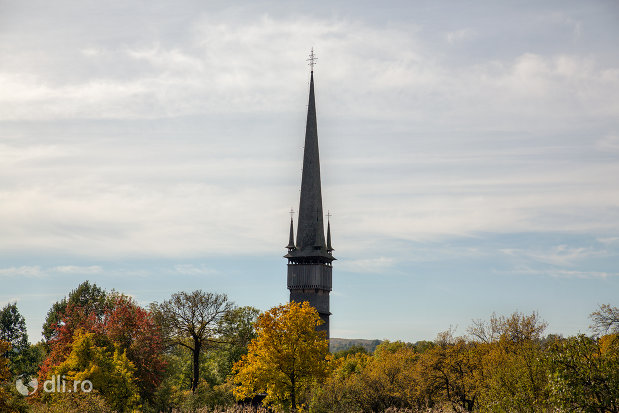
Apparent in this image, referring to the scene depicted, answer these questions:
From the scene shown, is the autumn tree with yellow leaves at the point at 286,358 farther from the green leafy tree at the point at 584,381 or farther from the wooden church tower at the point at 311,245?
the wooden church tower at the point at 311,245

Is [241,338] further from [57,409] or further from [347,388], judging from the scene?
[57,409]

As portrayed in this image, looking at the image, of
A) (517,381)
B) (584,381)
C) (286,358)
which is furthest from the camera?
(286,358)

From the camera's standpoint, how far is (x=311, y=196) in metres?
95.4

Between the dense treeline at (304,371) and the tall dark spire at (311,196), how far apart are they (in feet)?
89.5

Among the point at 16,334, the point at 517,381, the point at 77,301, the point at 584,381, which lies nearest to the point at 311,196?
the point at 77,301

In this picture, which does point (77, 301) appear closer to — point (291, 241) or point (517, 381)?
point (291, 241)

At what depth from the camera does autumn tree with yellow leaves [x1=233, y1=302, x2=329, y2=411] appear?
43.4m

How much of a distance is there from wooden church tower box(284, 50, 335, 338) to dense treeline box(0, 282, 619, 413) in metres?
24.6

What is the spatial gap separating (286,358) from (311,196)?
5343cm

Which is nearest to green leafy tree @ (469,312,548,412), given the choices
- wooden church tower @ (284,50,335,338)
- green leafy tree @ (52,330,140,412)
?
green leafy tree @ (52,330,140,412)

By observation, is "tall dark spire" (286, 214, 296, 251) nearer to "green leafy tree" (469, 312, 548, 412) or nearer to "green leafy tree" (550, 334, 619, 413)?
"green leafy tree" (469, 312, 548, 412)

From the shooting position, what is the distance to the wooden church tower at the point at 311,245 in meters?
91.9

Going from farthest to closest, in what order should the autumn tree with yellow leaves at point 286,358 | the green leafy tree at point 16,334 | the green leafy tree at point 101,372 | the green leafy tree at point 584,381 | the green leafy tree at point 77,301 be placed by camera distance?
the green leafy tree at point 16,334 → the green leafy tree at point 77,301 → the autumn tree with yellow leaves at point 286,358 → the green leafy tree at point 101,372 → the green leafy tree at point 584,381

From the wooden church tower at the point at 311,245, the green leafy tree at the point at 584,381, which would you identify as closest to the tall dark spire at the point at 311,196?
the wooden church tower at the point at 311,245
